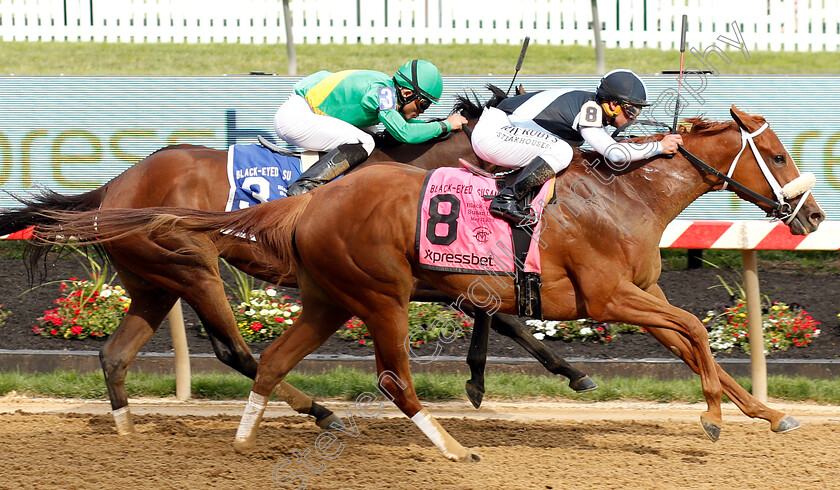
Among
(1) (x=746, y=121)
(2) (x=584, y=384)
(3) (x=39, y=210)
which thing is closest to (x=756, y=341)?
(2) (x=584, y=384)

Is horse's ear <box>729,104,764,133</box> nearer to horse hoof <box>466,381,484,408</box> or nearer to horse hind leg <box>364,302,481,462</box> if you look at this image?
horse hind leg <box>364,302,481,462</box>

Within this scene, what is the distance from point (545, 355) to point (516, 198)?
1.39m

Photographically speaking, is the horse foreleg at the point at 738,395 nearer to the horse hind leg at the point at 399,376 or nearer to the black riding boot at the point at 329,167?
the horse hind leg at the point at 399,376

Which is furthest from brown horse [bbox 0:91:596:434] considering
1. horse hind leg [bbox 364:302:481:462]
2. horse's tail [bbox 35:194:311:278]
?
horse hind leg [bbox 364:302:481:462]

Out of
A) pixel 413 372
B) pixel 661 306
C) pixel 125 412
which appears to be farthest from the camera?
pixel 413 372

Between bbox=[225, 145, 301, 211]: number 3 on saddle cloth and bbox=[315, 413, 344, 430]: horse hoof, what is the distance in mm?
1234

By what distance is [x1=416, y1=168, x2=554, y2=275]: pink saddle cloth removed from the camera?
4215 mm

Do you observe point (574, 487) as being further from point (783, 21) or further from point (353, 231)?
point (783, 21)

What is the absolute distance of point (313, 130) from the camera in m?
5.18

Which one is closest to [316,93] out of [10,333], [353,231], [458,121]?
[458,121]

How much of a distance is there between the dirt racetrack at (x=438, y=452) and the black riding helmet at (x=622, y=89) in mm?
1707

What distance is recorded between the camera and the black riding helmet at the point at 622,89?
4.38 m

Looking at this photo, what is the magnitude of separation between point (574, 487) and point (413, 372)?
Result: 222 centimetres

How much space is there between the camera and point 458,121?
17.2ft
